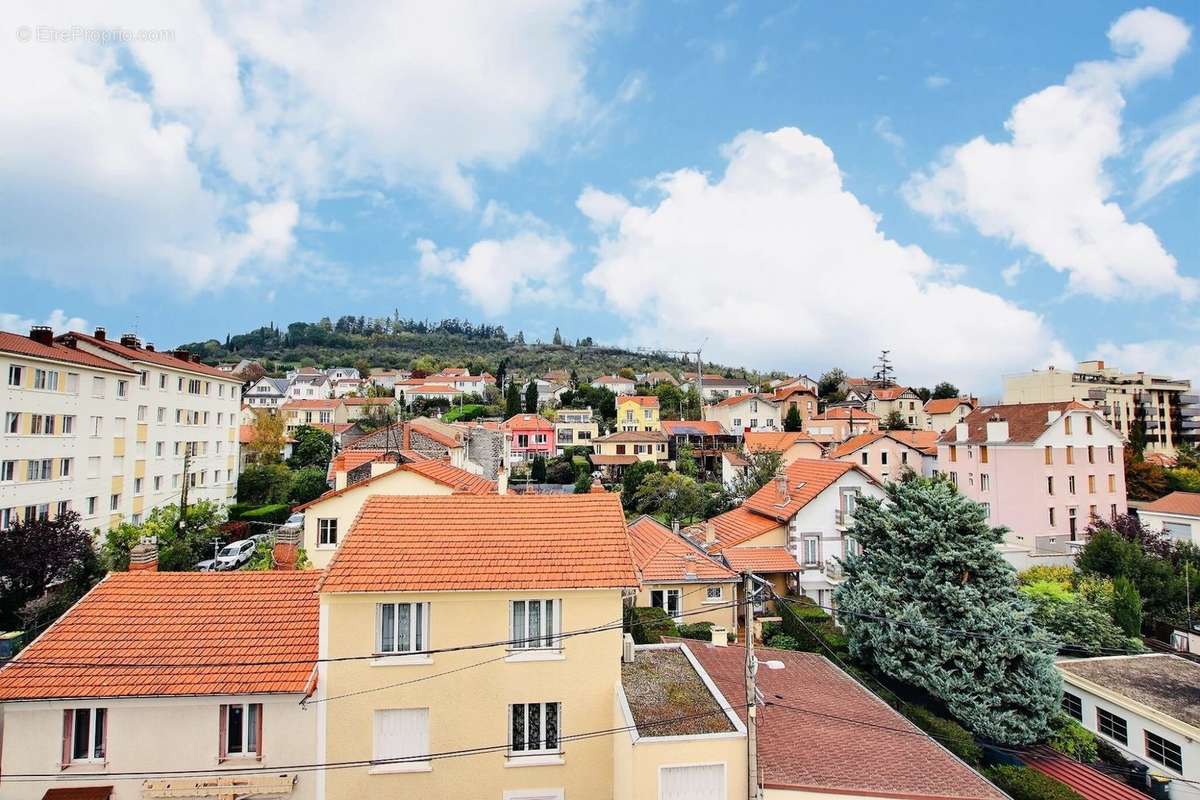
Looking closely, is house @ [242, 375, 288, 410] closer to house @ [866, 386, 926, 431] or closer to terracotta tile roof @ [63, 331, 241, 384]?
terracotta tile roof @ [63, 331, 241, 384]

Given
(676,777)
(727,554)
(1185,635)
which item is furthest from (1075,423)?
(676,777)

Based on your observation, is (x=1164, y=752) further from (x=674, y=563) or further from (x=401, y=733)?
(x=401, y=733)

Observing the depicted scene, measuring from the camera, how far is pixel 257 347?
182 meters

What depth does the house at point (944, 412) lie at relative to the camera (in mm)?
83062

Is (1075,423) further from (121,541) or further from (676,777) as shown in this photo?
(121,541)

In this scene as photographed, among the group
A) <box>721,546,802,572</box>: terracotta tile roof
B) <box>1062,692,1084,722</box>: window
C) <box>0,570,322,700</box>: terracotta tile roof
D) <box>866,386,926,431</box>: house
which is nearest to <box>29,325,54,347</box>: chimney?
<box>0,570,322,700</box>: terracotta tile roof

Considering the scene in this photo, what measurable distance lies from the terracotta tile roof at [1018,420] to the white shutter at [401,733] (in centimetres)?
4038

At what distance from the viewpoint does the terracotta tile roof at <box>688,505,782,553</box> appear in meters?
30.4

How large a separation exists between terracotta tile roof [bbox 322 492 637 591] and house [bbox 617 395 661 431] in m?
67.1

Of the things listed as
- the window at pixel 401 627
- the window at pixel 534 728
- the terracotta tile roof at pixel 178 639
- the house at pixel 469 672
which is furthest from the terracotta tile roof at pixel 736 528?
the terracotta tile roof at pixel 178 639

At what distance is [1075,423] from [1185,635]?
1809 centimetres

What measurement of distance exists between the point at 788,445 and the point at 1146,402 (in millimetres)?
62007

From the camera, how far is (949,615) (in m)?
19.3

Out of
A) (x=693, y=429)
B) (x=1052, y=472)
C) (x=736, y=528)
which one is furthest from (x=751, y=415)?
(x=736, y=528)
